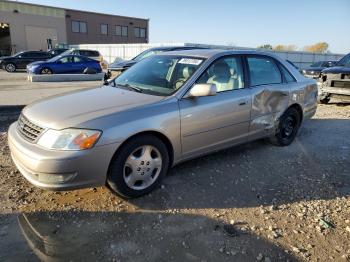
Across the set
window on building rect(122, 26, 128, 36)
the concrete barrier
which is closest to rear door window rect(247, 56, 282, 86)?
the concrete barrier

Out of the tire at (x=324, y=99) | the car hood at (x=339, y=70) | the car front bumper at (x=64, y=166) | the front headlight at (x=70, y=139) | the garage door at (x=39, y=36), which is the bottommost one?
the tire at (x=324, y=99)

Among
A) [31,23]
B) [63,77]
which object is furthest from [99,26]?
[63,77]

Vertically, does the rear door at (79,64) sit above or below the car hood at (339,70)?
below

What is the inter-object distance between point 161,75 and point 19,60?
71.3 feet

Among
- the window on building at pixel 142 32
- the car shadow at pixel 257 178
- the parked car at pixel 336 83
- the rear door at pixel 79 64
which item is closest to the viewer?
the car shadow at pixel 257 178

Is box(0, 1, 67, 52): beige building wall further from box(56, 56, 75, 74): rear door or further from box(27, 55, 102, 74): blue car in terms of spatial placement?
box(56, 56, 75, 74): rear door

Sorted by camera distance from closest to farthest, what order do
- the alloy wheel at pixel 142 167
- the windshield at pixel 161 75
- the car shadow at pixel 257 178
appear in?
the alloy wheel at pixel 142 167
the car shadow at pixel 257 178
the windshield at pixel 161 75

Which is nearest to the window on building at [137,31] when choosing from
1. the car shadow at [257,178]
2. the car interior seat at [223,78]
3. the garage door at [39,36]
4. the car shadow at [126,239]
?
the garage door at [39,36]

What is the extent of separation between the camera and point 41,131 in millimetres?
3381

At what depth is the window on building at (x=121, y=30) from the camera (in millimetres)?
54319

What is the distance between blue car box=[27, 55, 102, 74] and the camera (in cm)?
1836

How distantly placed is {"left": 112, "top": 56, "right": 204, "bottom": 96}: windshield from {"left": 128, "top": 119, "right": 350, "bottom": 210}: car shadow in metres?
1.16

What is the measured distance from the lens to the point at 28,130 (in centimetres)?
357

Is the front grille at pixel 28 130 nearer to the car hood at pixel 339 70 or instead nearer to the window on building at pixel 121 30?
the car hood at pixel 339 70
